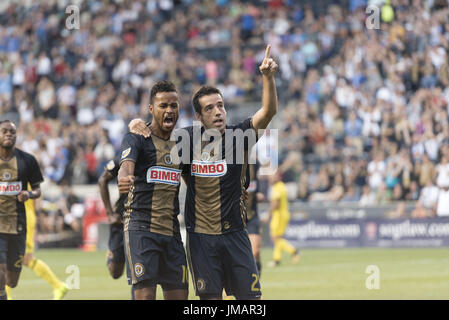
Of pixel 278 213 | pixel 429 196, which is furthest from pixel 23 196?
pixel 429 196

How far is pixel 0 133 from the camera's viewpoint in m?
11.0

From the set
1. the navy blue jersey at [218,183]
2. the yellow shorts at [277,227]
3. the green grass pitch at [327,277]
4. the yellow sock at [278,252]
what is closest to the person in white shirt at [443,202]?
the green grass pitch at [327,277]

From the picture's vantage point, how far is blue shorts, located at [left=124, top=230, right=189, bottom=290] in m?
7.93

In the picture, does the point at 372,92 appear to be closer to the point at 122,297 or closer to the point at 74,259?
the point at 74,259

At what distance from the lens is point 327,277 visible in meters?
15.9

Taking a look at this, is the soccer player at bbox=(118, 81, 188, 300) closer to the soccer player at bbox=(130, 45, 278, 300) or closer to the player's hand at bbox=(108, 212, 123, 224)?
the soccer player at bbox=(130, 45, 278, 300)

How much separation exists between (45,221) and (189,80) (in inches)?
275

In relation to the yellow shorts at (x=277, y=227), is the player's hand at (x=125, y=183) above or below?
above

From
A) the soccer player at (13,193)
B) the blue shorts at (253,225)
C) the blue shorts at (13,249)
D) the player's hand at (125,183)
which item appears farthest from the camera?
the blue shorts at (253,225)

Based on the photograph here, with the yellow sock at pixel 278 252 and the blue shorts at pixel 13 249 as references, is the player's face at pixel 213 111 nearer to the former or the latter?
the blue shorts at pixel 13 249

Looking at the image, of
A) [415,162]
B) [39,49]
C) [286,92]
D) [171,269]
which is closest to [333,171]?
[415,162]

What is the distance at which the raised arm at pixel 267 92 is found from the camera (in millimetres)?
7266

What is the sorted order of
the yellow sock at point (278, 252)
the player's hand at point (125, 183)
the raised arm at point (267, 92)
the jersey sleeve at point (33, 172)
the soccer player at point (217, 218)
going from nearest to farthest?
the raised arm at point (267, 92), the player's hand at point (125, 183), the soccer player at point (217, 218), the jersey sleeve at point (33, 172), the yellow sock at point (278, 252)

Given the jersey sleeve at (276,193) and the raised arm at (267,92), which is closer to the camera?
the raised arm at (267,92)
